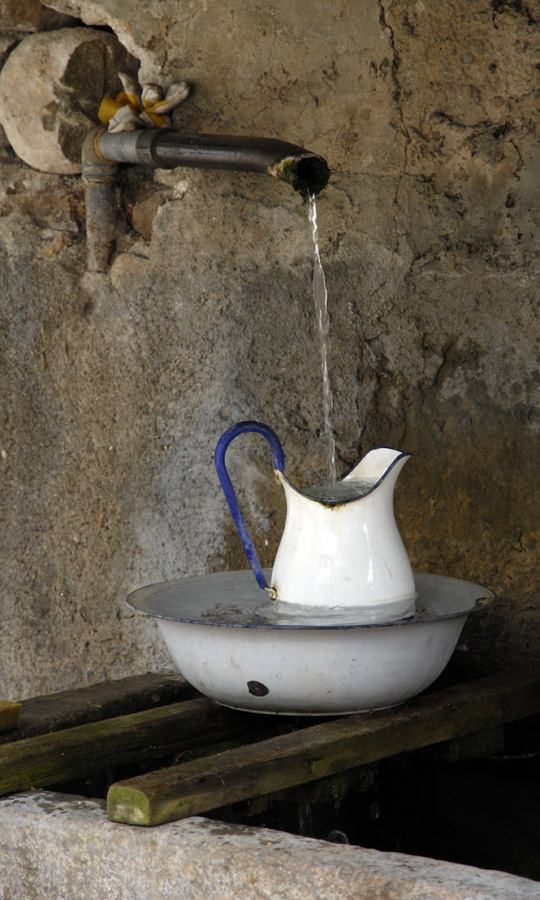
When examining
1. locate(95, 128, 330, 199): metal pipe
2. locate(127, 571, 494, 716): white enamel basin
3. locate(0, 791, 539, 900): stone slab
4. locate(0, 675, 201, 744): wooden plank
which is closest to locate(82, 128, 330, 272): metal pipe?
locate(95, 128, 330, 199): metal pipe

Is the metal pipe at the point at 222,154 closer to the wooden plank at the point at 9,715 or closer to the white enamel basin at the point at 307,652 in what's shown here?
the white enamel basin at the point at 307,652

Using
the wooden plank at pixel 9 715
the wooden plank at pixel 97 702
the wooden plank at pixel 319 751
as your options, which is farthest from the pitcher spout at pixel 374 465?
the wooden plank at pixel 9 715

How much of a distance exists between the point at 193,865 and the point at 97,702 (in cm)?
52

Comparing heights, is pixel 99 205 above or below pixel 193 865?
above

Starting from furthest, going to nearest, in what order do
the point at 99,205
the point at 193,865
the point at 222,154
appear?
the point at 99,205
the point at 222,154
the point at 193,865

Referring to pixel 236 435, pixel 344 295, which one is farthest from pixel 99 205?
pixel 236 435

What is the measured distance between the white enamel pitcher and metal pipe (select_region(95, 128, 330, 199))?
40 centimetres

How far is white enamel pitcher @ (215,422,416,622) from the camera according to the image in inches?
51.2

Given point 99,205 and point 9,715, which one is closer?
point 9,715

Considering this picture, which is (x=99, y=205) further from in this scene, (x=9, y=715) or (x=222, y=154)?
(x=9, y=715)

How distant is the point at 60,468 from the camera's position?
6.31 feet

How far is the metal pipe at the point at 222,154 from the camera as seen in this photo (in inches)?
58.9

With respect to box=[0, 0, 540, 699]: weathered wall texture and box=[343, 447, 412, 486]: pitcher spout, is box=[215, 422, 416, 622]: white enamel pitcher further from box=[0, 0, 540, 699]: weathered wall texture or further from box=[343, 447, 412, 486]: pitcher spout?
box=[0, 0, 540, 699]: weathered wall texture

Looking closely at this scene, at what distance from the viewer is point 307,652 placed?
4.03 ft
